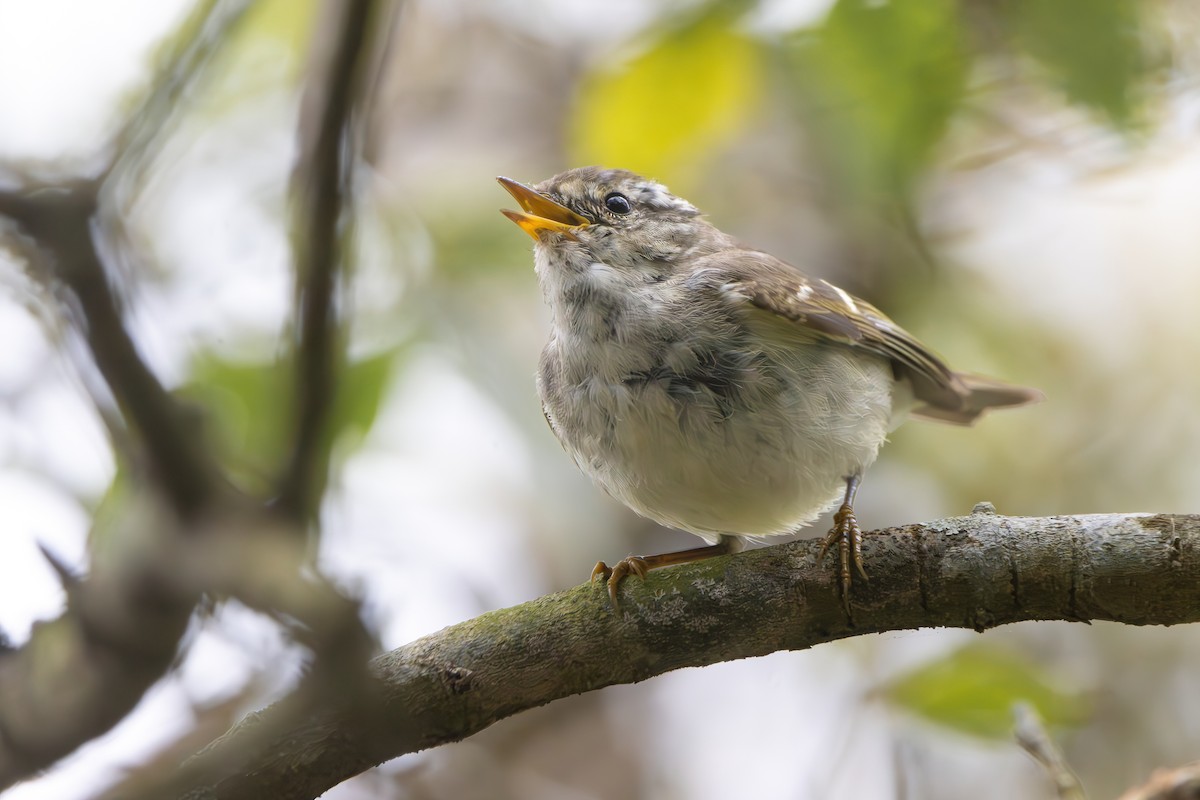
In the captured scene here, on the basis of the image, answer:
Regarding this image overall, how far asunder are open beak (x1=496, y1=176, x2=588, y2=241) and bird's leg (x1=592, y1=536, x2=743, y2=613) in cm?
129

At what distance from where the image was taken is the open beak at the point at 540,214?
14.0 feet

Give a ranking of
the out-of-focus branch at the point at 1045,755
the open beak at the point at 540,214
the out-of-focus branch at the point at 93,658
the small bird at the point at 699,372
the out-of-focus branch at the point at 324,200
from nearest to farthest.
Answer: the out-of-focus branch at the point at 93,658 < the out-of-focus branch at the point at 324,200 < the out-of-focus branch at the point at 1045,755 < the small bird at the point at 699,372 < the open beak at the point at 540,214

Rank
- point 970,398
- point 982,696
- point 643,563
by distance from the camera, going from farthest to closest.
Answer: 1. point 970,398
2. point 643,563
3. point 982,696

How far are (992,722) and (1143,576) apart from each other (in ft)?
3.13

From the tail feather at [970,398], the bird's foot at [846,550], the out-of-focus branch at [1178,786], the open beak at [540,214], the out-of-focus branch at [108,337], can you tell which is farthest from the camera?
the tail feather at [970,398]

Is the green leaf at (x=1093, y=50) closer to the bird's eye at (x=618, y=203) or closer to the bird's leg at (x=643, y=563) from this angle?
the bird's leg at (x=643, y=563)

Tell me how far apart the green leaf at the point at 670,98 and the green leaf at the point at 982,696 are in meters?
2.03

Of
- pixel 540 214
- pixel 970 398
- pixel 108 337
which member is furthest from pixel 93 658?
pixel 970 398

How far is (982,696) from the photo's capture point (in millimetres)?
3287

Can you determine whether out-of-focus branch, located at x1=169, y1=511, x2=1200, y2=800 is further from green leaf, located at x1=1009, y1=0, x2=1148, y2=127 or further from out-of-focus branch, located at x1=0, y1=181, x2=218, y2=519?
green leaf, located at x1=1009, y1=0, x2=1148, y2=127

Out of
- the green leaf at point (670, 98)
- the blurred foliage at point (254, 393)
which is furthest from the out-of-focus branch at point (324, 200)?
the green leaf at point (670, 98)

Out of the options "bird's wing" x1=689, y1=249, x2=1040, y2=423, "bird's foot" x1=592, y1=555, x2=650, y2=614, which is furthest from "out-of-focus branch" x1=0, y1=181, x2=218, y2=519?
"bird's wing" x1=689, y1=249, x2=1040, y2=423

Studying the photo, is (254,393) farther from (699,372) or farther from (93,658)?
(93,658)

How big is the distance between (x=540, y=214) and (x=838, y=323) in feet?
4.23
